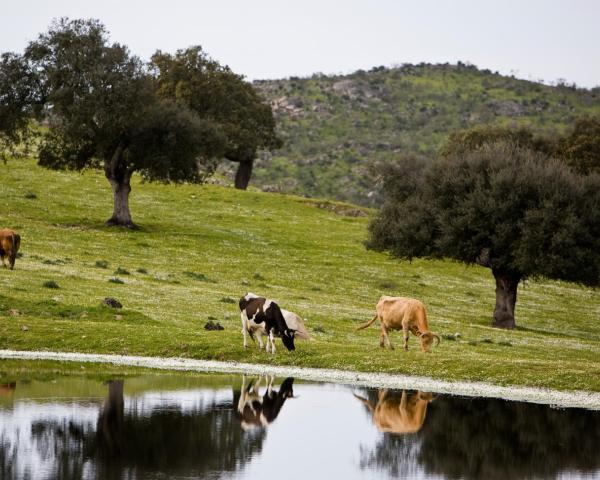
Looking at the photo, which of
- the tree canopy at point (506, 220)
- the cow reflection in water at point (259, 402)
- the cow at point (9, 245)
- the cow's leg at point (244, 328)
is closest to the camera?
the cow reflection in water at point (259, 402)

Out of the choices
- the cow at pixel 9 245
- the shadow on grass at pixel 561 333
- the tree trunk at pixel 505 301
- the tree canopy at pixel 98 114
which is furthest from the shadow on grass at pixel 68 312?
the tree canopy at pixel 98 114

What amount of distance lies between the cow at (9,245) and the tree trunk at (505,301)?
92.5ft

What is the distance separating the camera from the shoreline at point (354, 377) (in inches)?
1120

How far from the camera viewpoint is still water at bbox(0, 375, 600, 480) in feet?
59.5

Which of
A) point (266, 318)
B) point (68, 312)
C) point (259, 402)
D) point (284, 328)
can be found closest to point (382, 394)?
point (259, 402)

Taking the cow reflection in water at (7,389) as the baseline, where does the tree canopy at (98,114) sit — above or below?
above

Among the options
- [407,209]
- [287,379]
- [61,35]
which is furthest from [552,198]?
[61,35]

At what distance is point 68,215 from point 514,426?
58254mm

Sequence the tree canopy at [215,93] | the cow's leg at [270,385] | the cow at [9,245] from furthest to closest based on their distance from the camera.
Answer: the tree canopy at [215,93] < the cow at [9,245] < the cow's leg at [270,385]

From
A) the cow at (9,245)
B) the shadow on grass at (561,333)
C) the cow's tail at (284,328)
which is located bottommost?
the shadow on grass at (561,333)

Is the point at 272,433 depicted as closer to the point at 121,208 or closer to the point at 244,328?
the point at 244,328

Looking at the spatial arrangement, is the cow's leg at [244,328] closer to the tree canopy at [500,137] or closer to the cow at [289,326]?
the cow at [289,326]

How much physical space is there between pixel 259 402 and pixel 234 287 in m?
31.5

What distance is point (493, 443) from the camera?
2205cm
